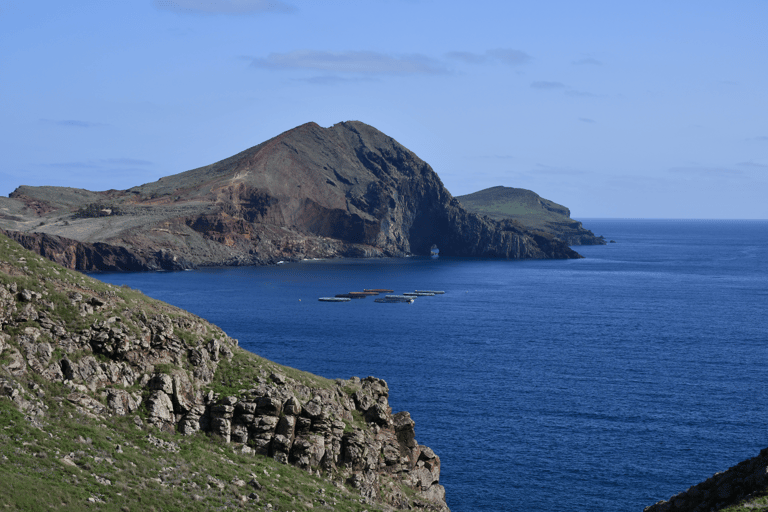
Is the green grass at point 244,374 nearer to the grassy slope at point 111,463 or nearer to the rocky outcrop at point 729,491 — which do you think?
Result: the grassy slope at point 111,463

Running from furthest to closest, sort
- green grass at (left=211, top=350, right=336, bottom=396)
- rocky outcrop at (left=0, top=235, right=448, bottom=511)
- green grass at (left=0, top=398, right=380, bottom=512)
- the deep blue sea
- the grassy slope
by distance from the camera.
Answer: the deep blue sea → green grass at (left=211, top=350, right=336, bottom=396) → rocky outcrop at (left=0, top=235, right=448, bottom=511) → the grassy slope → green grass at (left=0, top=398, right=380, bottom=512)

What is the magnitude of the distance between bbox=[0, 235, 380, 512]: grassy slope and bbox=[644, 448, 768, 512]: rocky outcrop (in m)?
20.7

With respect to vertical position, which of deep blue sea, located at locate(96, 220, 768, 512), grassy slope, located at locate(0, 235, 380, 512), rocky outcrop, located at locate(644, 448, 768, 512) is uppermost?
grassy slope, located at locate(0, 235, 380, 512)

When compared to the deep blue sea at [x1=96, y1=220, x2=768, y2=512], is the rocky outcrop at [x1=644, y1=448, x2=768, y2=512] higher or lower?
higher

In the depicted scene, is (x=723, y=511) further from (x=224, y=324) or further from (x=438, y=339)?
(x=224, y=324)

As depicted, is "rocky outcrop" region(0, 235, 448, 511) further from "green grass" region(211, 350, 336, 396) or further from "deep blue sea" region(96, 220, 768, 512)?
"deep blue sea" region(96, 220, 768, 512)

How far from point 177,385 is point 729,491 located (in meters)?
35.8

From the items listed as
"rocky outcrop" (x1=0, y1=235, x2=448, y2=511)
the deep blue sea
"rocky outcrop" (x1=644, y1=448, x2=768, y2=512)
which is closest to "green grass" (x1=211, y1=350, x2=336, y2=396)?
"rocky outcrop" (x1=0, y1=235, x2=448, y2=511)

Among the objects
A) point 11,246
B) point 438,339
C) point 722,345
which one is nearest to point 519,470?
point 11,246

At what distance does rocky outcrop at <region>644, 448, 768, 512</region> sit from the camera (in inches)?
1588

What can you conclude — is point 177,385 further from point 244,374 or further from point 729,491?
point 729,491

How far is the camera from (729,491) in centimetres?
4225

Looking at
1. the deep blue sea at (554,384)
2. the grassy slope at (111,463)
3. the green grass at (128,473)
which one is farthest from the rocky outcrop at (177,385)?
the deep blue sea at (554,384)

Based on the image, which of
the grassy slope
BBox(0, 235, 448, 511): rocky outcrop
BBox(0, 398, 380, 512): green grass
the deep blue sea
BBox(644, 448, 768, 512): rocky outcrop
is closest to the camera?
BBox(0, 398, 380, 512): green grass
